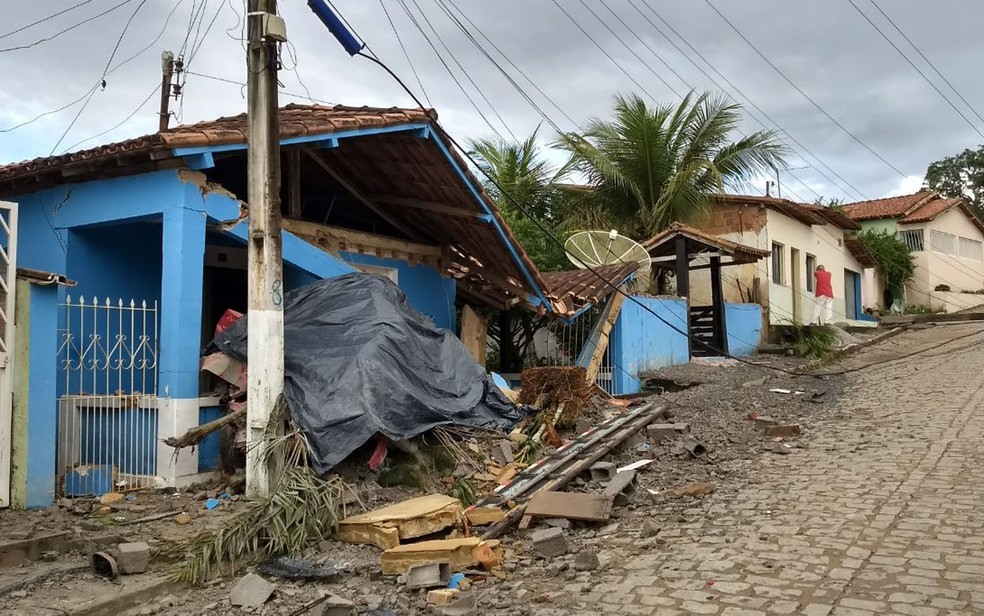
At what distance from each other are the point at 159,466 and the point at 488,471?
3035 millimetres

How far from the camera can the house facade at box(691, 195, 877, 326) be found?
20.5m

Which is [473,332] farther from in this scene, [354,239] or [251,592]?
[251,592]

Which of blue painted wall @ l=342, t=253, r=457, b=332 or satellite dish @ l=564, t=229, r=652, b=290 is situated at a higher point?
satellite dish @ l=564, t=229, r=652, b=290

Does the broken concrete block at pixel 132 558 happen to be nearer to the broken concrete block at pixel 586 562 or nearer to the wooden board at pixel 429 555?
the wooden board at pixel 429 555

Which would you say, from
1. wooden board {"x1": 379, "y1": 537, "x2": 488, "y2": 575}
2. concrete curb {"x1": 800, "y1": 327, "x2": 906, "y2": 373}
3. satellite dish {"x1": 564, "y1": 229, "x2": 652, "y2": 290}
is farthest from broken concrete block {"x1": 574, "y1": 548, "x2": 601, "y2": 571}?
concrete curb {"x1": 800, "y1": 327, "x2": 906, "y2": 373}

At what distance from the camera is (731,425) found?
10172mm

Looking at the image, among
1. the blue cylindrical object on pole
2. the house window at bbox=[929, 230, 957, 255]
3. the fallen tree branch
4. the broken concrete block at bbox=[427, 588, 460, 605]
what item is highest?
the house window at bbox=[929, 230, 957, 255]

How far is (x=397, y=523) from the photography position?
220 inches

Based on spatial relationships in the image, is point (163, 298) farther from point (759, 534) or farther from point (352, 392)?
point (759, 534)

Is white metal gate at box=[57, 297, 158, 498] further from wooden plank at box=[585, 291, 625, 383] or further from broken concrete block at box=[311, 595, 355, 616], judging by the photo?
wooden plank at box=[585, 291, 625, 383]

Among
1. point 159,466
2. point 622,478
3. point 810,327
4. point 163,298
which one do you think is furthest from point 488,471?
point 810,327

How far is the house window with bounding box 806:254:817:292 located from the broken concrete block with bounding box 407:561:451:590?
21.1 m

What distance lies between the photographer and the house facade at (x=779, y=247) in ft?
67.3

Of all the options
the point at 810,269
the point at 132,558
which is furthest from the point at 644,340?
the point at 810,269
